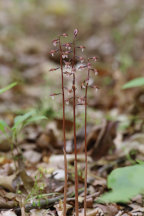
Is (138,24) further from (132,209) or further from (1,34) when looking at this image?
(132,209)

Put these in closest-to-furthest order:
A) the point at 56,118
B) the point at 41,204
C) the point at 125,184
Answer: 1. the point at 125,184
2. the point at 41,204
3. the point at 56,118

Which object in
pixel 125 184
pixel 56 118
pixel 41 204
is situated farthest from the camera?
pixel 56 118

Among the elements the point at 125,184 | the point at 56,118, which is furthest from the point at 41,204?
the point at 56,118

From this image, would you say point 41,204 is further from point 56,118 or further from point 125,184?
point 56,118

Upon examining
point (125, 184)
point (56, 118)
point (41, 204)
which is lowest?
point (41, 204)

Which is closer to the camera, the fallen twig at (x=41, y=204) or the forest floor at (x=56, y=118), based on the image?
the fallen twig at (x=41, y=204)

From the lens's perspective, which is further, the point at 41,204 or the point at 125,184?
the point at 41,204

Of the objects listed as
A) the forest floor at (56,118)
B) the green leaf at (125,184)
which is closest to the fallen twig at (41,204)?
the forest floor at (56,118)

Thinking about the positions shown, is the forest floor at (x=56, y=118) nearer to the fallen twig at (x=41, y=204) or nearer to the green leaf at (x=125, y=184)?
the fallen twig at (x=41, y=204)
